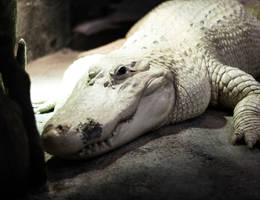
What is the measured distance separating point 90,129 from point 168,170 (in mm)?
628

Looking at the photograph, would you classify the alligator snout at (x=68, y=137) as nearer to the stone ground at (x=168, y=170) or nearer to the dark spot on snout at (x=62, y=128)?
the dark spot on snout at (x=62, y=128)

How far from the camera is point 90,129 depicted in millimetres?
2473

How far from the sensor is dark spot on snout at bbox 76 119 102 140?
8.04ft

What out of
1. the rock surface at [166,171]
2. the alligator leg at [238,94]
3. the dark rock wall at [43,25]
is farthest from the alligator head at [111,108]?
the dark rock wall at [43,25]

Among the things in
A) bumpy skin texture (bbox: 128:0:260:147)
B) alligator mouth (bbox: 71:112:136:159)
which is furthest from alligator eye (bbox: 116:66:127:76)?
bumpy skin texture (bbox: 128:0:260:147)

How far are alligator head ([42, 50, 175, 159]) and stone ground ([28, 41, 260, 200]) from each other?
116 millimetres

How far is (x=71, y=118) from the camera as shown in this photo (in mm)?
2539

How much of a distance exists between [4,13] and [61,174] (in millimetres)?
1132

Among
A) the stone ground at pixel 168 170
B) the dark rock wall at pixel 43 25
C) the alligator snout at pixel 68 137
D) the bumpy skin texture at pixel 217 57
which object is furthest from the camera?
the dark rock wall at pixel 43 25

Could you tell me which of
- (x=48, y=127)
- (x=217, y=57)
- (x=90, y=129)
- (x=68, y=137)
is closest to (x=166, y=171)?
(x=90, y=129)

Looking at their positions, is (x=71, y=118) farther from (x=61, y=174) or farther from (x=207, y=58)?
(x=207, y=58)

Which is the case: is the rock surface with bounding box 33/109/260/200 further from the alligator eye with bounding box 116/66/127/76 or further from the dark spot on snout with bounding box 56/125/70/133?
the alligator eye with bounding box 116/66/127/76

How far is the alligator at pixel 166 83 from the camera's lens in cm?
255

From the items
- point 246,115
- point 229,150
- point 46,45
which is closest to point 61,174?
point 229,150
